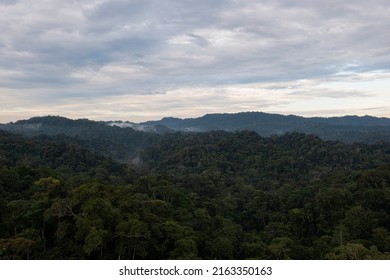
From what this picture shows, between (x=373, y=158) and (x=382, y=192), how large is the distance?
63247mm

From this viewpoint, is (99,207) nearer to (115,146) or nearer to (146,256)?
(146,256)

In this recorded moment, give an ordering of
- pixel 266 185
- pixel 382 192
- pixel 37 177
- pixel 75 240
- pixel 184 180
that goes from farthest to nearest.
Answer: pixel 266 185
pixel 184 180
pixel 37 177
pixel 382 192
pixel 75 240

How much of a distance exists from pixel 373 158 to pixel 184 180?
58768mm

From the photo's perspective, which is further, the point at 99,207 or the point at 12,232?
the point at 12,232

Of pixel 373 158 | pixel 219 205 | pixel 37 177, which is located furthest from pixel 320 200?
pixel 373 158

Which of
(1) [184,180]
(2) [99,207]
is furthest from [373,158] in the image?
(2) [99,207]

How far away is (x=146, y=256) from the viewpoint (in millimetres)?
19391

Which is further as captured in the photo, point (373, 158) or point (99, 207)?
point (373, 158)

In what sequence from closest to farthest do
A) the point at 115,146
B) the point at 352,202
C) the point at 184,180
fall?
the point at 352,202 → the point at 184,180 → the point at 115,146

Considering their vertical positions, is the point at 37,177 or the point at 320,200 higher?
the point at 37,177

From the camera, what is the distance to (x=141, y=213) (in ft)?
71.8

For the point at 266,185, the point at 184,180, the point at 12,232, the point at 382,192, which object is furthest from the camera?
the point at 266,185
